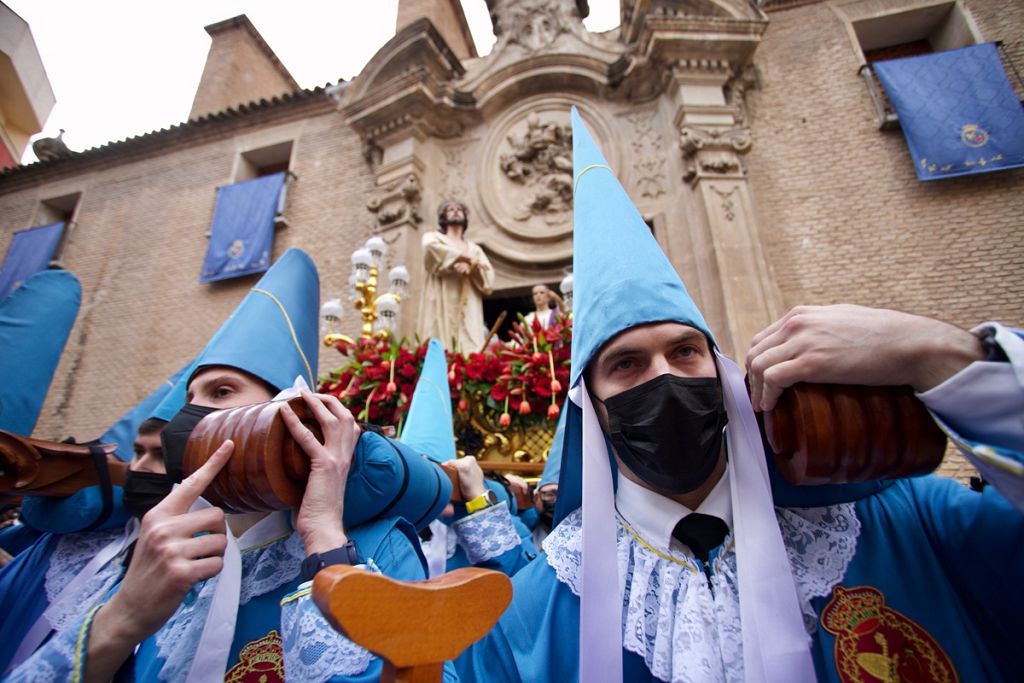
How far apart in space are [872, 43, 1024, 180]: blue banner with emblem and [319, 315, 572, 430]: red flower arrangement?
588 centimetres

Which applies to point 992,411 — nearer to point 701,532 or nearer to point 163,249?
point 701,532

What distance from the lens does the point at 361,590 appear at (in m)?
0.60

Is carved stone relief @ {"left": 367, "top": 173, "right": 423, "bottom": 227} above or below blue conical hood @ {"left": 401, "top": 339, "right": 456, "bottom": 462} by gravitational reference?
above

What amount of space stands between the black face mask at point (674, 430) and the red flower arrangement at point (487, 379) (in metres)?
2.18

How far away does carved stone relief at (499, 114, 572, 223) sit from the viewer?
712 cm

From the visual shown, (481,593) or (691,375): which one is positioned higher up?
(691,375)

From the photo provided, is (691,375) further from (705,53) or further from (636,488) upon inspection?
(705,53)

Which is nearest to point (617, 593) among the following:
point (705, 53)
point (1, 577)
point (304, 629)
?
point (304, 629)

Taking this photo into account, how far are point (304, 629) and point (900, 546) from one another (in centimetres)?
134

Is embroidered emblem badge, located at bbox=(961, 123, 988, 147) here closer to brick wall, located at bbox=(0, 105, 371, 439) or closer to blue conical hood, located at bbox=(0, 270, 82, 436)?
brick wall, located at bbox=(0, 105, 371, 439)

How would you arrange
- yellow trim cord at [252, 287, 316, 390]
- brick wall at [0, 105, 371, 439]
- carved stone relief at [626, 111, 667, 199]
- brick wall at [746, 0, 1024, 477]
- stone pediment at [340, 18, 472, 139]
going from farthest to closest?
1. brick wall at [0, 105, 371, 439]
2. stone pediment at [340, 18, 472, 139]
3. carved stone relief at [626, 111, 667, 199]
4. brick wall at [746, 0, 1024, 477]
5. yellow trim cord at [252, 287, 316, 390]

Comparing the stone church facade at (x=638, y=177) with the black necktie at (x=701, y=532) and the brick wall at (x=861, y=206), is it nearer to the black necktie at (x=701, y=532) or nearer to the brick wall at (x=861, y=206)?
the brick wall at (x=861, y=206)

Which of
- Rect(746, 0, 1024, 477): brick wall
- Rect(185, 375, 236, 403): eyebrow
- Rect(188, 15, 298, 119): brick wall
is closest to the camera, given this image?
Rect(185, 375, 236, 403): eyebrow

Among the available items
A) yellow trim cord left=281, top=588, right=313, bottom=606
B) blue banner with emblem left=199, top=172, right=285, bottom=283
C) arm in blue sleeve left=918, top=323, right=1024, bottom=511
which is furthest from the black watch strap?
blue banner with emblem left=199, top=172, right=285, bottom=283
